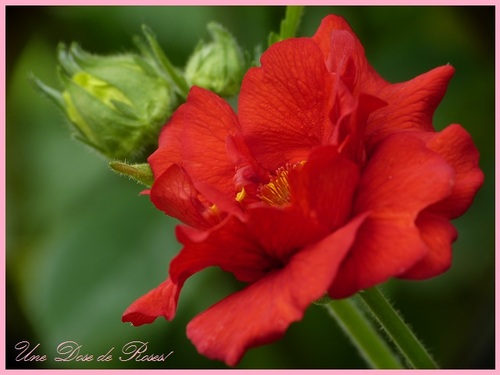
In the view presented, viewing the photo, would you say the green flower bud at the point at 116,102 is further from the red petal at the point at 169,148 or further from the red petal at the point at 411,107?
the red petal at the point at 411,107

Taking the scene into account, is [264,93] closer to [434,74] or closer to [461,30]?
[434,74]

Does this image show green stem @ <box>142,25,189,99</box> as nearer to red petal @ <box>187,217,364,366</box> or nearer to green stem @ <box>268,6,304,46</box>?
green stem @ <box>268,6,304,46</box>

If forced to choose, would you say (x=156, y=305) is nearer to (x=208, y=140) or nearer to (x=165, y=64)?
(x=208, y=140)

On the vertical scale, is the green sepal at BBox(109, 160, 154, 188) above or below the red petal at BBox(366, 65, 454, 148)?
above

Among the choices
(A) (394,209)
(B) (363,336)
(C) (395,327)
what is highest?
(A) (394,209)

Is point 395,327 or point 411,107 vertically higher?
point 411,107

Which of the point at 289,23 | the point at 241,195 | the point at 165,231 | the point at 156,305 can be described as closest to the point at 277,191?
the point at 241,195

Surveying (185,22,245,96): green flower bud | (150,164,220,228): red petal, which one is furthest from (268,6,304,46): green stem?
(150,164,220,228): red petal
